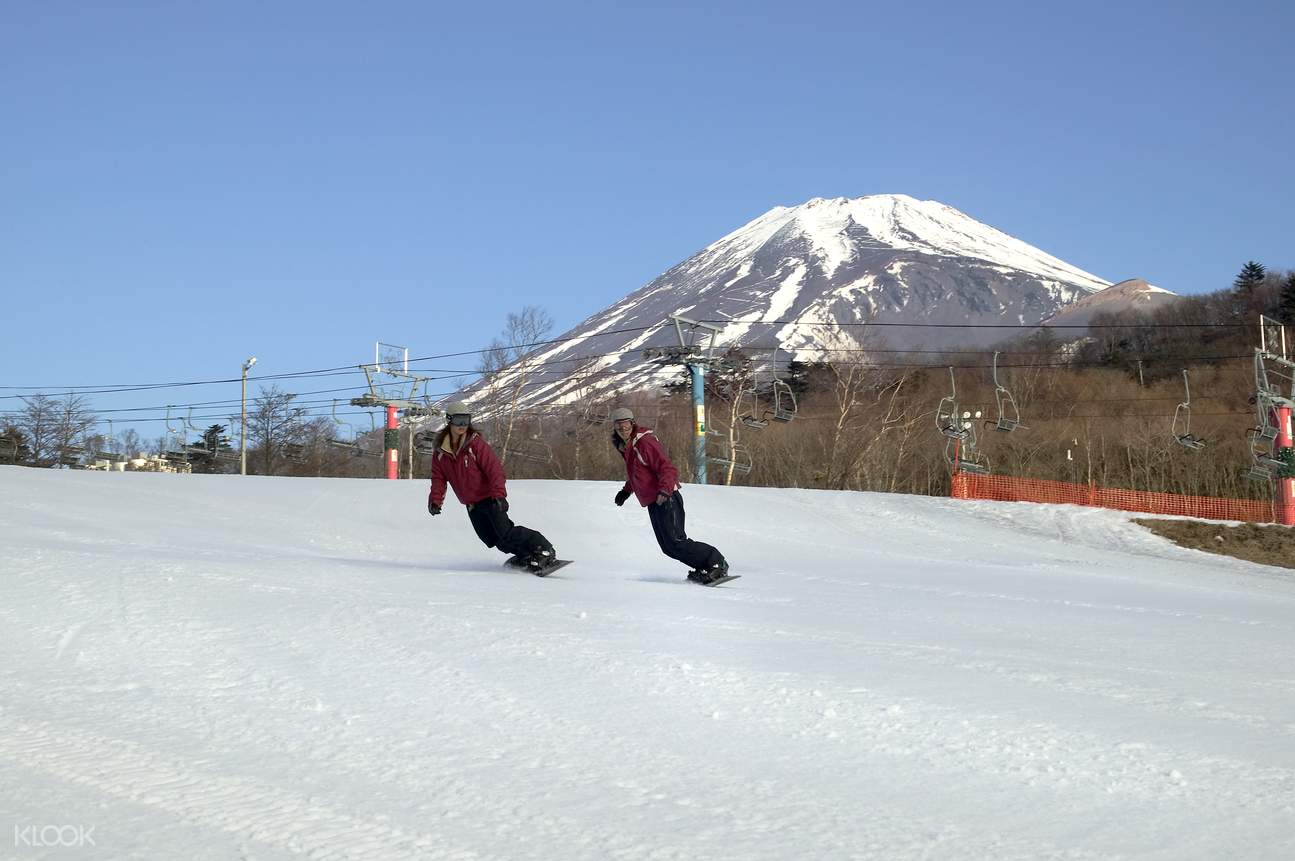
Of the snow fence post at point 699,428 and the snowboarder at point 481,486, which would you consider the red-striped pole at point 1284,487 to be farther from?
the snowboarder at point 481,486


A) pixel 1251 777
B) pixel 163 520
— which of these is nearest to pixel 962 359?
pixel 163 520

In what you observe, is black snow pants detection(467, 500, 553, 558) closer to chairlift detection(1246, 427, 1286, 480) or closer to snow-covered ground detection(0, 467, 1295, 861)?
snow-covered ground detection(0, 467, 1295, 861)

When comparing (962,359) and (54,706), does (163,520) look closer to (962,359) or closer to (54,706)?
(54,706)

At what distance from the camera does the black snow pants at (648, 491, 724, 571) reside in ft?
34.2

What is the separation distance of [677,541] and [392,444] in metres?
42.8

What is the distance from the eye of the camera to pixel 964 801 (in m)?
3.54

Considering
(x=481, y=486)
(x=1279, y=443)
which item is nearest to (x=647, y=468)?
(x=481, y=486)

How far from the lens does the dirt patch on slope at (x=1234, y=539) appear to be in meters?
23.3

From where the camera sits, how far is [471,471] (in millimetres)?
10492

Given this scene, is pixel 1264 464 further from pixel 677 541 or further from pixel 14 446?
pixel 14 446

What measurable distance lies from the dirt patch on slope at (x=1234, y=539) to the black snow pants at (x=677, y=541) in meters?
A: 15.8

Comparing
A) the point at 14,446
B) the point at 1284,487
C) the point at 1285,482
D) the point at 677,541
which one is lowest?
the point at 677,541

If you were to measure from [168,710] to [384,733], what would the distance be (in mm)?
879

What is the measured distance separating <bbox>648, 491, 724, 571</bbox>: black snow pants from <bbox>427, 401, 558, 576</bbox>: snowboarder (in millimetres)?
994
